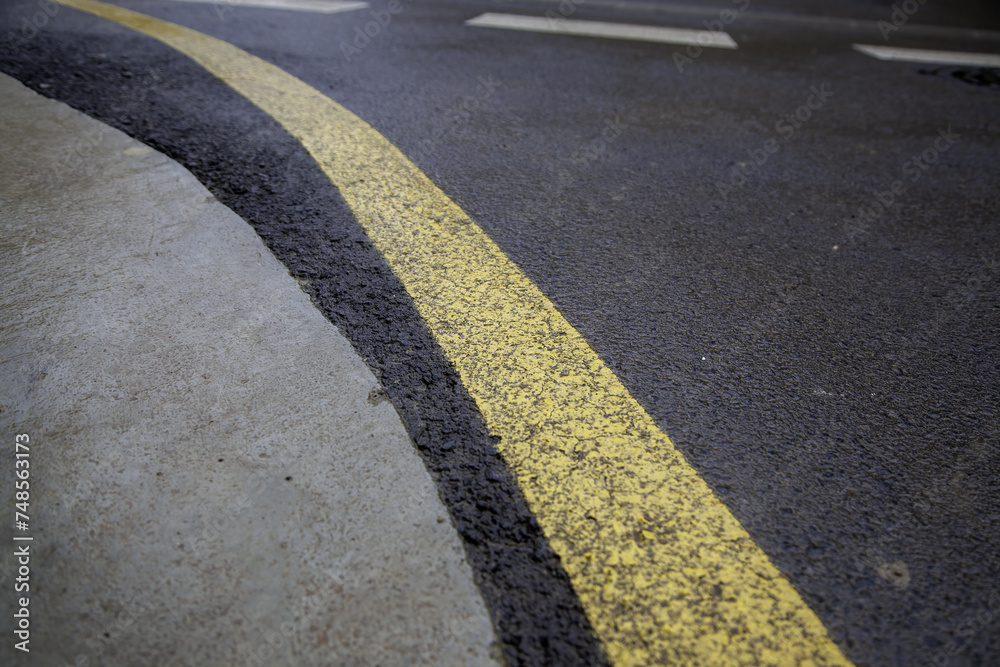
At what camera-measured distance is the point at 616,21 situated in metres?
5.38

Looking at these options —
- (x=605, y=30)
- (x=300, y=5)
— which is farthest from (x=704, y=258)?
(x=300, y=5)

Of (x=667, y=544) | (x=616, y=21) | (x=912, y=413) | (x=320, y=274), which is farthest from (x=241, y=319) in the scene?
(x=616, y=21)

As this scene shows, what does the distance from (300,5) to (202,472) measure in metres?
4.93

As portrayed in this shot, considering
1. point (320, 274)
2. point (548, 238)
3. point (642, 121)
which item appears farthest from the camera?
point (642, 121)

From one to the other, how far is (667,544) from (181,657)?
2.67ft

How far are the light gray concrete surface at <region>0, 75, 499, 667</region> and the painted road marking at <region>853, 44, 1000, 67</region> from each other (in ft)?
16.6

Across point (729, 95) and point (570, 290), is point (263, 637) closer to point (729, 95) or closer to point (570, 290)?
point (570, 290)
